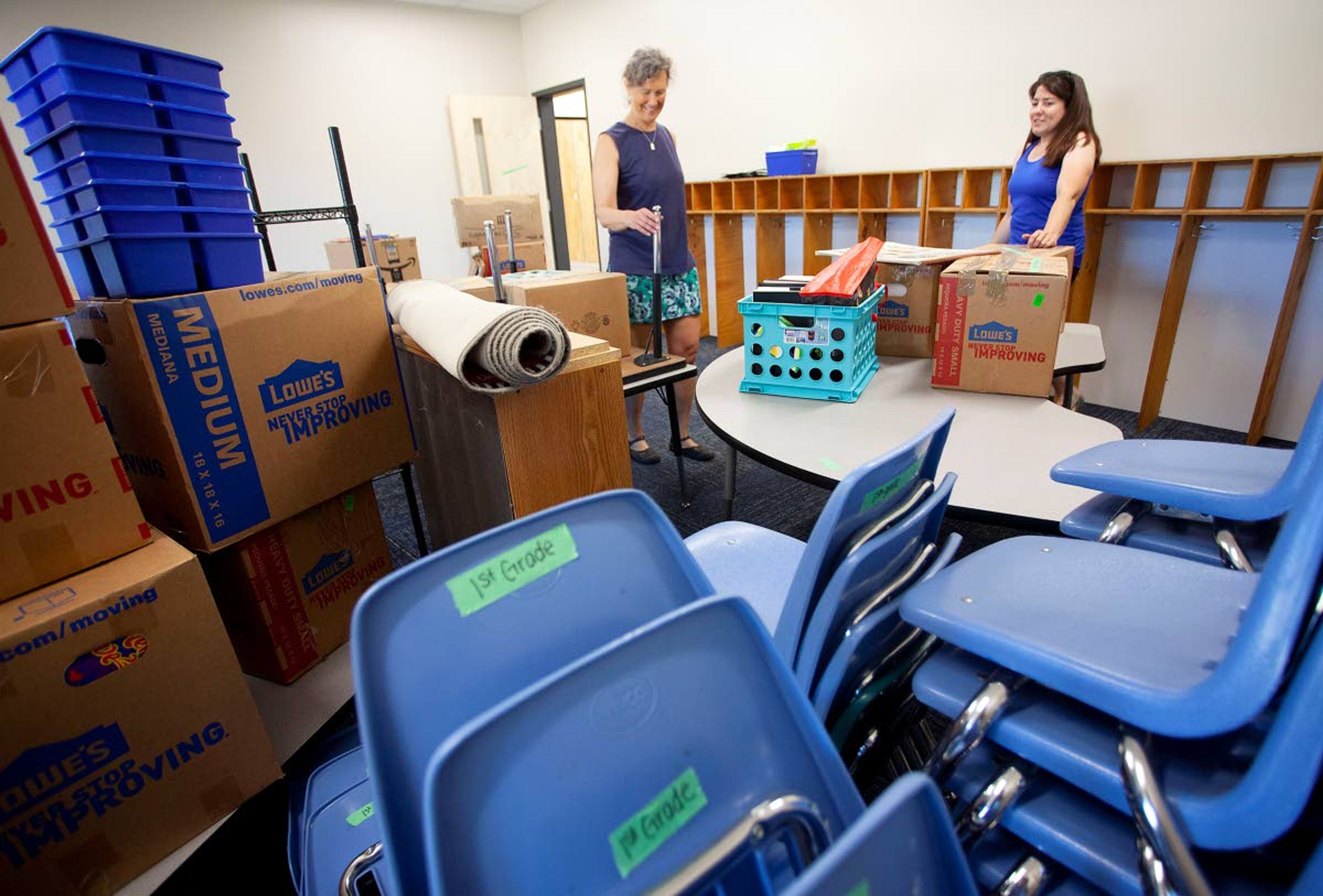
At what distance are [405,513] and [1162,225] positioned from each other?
377cm

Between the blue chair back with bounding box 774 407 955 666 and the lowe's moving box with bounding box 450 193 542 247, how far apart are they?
3.66 m

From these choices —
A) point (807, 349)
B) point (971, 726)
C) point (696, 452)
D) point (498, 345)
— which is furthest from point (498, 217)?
point (971, 726)

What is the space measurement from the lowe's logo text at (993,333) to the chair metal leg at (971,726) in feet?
3.76

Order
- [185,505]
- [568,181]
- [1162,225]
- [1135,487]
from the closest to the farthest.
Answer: [1135,487] < [185,505] < [1162,225] < [568,181]

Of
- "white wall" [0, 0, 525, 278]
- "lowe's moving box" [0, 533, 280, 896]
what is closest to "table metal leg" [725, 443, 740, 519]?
"lowe's moving box" [0, 533, 280, 896]

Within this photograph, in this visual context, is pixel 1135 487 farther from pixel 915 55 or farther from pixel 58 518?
pixel 915 55

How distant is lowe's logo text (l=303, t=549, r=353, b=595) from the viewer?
57.9 inches

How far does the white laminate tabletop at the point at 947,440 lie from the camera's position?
1177 millimetres

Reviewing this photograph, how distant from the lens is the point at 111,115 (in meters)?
1.07

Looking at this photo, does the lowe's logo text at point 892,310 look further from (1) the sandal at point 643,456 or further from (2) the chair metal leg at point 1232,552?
(1) the sandal at point 643,456

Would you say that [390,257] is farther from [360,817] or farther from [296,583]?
[360,817]

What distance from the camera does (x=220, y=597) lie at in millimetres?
1440

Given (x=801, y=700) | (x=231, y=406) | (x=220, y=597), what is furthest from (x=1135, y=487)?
(x=220, y=597)

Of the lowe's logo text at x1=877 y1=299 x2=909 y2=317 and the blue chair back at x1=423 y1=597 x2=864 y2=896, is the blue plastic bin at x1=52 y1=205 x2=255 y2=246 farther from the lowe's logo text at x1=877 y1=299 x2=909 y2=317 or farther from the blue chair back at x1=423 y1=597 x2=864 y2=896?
the lowe's logo text at x1=877 y1=299 x2=909 y2=317
